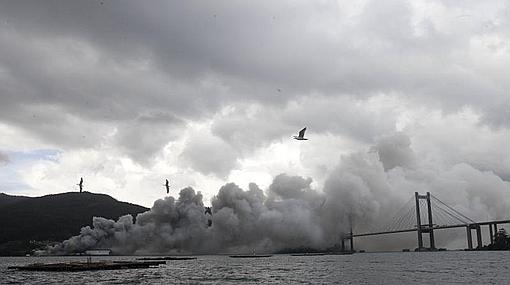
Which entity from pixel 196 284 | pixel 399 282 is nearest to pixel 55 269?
pixel 196 284

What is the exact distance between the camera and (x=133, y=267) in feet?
607

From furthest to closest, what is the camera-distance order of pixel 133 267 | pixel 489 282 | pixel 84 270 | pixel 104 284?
pixel 133 267 < pixel 84 270 < pixel 104 284 < pixel 489 282

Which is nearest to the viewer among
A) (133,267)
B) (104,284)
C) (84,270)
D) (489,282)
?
(489,282)

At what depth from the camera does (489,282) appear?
336ft

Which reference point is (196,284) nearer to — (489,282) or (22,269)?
(489,282)

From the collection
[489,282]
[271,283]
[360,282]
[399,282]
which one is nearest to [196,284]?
[271,283]

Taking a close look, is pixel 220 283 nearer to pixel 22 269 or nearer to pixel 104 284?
pixel 104 284

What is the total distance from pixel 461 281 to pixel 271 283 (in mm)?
37753

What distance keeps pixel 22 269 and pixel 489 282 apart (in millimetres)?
147082

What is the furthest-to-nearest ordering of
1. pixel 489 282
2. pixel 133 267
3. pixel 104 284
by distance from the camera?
pixel 133 267, pixel 104 284, pixel 489 282

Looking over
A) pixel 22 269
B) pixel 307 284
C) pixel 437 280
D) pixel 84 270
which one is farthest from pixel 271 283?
pixel 22 269

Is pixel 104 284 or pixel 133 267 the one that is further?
pixel 133 267

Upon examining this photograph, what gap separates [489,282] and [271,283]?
1671 inches

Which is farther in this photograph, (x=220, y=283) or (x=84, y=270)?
(x=84, y=270)
